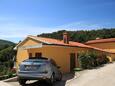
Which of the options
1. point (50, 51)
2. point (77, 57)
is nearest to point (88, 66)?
point (77, 57)

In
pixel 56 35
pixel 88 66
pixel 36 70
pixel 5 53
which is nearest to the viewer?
pixel 36 70

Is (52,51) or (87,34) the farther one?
(87,34)

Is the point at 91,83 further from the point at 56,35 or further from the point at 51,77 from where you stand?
the point at 56,35

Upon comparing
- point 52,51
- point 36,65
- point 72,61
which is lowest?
point 72,61

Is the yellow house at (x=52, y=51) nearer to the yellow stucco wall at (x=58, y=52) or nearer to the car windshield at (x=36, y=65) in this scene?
the yellow stucco wall at (x=58, y=52)

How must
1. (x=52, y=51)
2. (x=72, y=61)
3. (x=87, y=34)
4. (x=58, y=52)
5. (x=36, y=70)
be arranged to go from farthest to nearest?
1. (x=87, y=34)
2. (x=72, y=61)
3. (x=58, y=52)
4. (x=52, y=51)
5. (x=36, y=70)

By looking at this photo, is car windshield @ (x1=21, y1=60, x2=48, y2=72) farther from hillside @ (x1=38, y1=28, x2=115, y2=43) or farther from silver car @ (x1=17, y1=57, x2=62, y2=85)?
hillside @ (x1=38, y1=28, x2=115, y2=43)

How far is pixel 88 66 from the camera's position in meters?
22.5

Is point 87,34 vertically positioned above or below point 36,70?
above

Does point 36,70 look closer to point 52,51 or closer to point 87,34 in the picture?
point 52,51

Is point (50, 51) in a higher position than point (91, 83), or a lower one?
higher

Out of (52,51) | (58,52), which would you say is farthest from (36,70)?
(58,52)

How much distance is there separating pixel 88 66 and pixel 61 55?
3.09 metres

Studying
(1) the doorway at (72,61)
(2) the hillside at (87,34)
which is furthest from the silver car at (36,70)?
(2) the hillside at (87,34)
